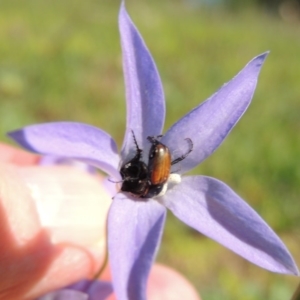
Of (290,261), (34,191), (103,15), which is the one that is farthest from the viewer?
(103,15)

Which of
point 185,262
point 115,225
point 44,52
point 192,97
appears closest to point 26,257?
point 115,225

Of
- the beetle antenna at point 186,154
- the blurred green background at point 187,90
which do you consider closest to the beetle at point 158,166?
the beetle antenna at point 186,154

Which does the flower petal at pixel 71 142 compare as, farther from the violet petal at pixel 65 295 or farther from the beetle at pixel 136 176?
the violet petal at pixel 65 295

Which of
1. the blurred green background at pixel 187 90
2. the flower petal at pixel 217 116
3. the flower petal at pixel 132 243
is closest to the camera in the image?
the flower petal at pixel 132 243

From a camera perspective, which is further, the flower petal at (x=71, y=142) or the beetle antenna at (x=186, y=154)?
the beetle antenna at (x=186, y=154)

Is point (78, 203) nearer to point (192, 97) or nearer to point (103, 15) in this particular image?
point (192, 97)

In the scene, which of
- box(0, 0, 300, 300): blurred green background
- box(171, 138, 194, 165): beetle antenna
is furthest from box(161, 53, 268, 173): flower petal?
box(0, 0, 300, 300): blurred green background
